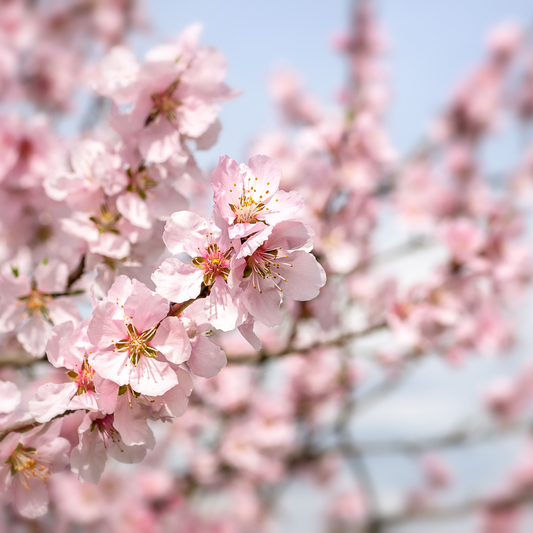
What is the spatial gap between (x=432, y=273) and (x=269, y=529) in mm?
6102

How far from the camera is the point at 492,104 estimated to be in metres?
7.80

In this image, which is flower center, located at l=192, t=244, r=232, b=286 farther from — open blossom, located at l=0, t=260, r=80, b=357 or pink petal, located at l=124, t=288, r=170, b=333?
open blossom, located at l=0, t=260, r=80, b=357

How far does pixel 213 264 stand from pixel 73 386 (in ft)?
1.30

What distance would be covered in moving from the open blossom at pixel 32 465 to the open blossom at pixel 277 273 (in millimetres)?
552

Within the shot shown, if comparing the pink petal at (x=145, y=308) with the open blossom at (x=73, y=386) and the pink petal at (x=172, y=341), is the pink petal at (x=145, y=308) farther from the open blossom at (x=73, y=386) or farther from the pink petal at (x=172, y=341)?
the open blossom at (x=73, y=386)

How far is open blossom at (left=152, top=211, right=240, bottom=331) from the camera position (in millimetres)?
1041

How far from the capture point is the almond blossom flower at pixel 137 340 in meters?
1.02

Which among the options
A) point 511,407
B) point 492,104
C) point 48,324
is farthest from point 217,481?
point 492,104

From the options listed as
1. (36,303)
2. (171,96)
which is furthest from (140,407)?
(171,96)

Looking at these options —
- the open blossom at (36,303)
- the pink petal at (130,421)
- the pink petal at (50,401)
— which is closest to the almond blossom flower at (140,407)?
the pink petal at (130,421)

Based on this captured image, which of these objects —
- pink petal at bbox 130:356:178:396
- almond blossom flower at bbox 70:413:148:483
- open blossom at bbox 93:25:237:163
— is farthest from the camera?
open blossom at bbox 93:25:237:163

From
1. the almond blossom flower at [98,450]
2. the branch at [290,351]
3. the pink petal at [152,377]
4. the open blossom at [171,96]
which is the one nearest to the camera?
the pink petal at [152,377]

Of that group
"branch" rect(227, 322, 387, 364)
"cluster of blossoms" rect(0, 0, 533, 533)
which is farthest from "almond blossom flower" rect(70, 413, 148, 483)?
"branch" rect(227, 322, 387, 364)

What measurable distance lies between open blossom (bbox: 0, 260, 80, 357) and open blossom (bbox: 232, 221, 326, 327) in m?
0.75
